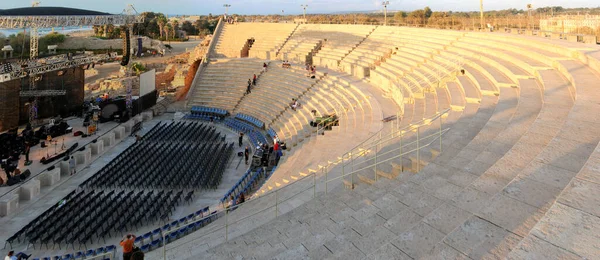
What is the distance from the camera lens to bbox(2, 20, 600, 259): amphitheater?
4.06 meters

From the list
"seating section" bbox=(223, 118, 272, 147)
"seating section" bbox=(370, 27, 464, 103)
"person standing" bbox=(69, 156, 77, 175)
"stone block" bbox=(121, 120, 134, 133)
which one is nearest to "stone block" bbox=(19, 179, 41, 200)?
"person standing" bbox=(69, 156, 77, 175)

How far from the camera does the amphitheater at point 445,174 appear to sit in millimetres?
4059

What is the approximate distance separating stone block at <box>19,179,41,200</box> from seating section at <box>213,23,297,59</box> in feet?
75.3

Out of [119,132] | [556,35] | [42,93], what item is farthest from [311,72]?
[42,93]

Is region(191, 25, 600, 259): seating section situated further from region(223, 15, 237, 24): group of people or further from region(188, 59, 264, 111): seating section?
region(223, 15, 237, 24): group of people

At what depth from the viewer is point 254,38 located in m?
39.0

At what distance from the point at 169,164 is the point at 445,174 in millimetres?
12566

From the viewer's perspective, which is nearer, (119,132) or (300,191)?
(300,191)

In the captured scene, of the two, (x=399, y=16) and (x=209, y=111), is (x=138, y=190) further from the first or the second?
(x=399, y=16)

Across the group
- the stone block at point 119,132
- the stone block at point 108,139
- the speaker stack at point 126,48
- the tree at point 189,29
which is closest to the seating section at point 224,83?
the speaker stack at point 126,48

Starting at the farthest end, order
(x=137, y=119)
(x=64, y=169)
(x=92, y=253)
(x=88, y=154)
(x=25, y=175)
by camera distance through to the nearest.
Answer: (x=137, y=119) < (x=88, y=154) < (x=64, y=169) < (x=25, y=175) < (x=92, y=253)

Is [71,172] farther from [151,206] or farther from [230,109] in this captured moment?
[230,109]

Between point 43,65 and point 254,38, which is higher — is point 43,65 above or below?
below

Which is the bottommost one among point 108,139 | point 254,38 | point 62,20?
point 108,139
